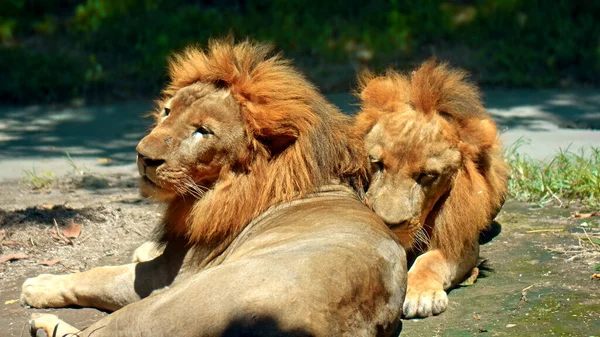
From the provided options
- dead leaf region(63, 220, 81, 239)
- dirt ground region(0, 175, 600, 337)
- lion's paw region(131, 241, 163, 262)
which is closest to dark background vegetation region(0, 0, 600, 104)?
dirt ground region(0, 175, 600, 337)

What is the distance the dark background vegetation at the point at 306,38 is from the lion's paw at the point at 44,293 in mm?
6083

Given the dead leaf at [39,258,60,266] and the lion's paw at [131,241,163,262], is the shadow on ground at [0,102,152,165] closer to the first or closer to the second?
the dead leaf at [39,258,60,266]

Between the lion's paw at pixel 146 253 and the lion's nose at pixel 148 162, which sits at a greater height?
the lion's nose at pixel 148 162

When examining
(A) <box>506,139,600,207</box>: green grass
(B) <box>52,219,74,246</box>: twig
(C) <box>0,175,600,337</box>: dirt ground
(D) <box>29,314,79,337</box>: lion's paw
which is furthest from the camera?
(A) <box>506,139,600,207</box>: green grass

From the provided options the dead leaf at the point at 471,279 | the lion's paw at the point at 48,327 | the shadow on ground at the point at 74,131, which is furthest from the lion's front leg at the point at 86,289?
the shadow on ground at the point at 74,131

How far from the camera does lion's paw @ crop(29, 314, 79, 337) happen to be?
362 centimetres

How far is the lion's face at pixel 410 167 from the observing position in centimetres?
418

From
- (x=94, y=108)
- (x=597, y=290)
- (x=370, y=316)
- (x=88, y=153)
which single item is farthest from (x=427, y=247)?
(x=94, y=108)

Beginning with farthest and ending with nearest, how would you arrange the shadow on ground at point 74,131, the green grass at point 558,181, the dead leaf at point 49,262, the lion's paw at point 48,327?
the shadow on ground at point 74,131
the green grass at point 558,181
the dead leaf at point 49,262
the lion's paw at point 48,327

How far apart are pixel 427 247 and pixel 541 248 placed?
0.95 meters

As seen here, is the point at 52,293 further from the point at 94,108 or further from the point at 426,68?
the point at 94,108

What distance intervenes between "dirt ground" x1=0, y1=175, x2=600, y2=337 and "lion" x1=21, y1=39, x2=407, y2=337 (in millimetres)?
359

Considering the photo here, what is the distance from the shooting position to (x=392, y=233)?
3.92m

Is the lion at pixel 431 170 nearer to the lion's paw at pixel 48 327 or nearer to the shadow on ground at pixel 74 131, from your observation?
the lion's paw at pixel 48 327
